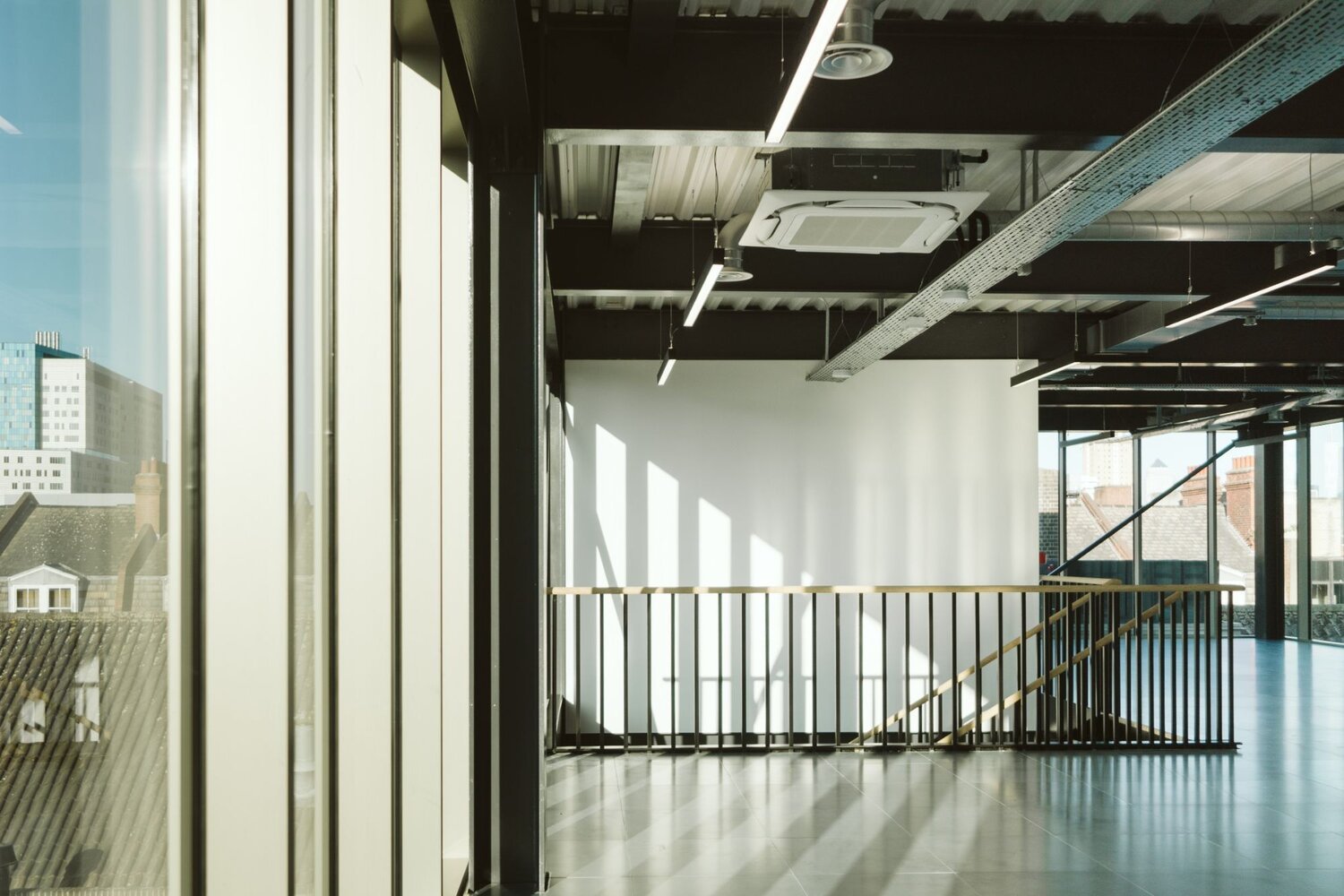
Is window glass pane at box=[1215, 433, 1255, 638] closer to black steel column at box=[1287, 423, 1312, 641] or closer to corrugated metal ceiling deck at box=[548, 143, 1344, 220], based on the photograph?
black steel column at box=[1287, 423, 1312, 641]

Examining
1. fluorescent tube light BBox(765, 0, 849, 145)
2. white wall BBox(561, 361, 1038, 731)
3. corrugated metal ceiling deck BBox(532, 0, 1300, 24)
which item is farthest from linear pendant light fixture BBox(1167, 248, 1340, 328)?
white wall BBox(561, 361, 1038, 731)

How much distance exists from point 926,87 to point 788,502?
600 cm

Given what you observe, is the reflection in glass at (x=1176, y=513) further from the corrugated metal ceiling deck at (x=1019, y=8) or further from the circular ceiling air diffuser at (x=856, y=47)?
the circular ceiling air diffuser at (x=856, y=47)

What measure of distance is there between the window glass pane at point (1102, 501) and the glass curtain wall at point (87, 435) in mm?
15874

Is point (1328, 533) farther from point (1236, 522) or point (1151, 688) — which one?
point (1151, 688)

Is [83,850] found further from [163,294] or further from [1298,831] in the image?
[1298,831]

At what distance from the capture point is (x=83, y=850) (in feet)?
2.64

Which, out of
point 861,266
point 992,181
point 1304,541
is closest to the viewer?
point 992,181

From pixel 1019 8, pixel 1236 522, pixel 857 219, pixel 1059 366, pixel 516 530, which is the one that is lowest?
pixel 1236 522

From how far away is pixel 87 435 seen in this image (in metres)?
0.82

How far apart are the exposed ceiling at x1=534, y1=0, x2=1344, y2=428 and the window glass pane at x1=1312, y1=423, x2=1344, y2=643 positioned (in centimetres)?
562

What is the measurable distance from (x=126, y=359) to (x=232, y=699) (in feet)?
1.47

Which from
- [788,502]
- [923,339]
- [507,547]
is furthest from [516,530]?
[923,339]

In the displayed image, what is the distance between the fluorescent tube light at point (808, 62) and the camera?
2443 mm
